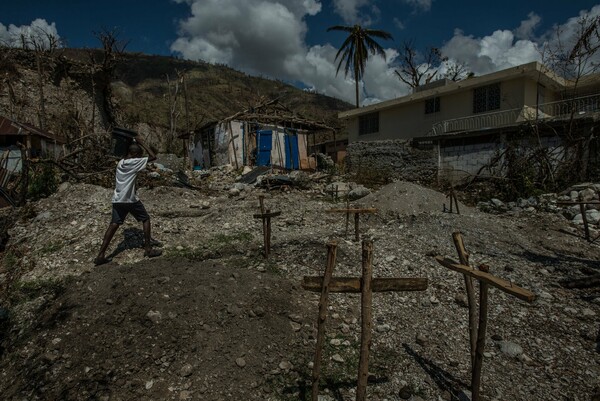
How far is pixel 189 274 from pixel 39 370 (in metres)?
1.52

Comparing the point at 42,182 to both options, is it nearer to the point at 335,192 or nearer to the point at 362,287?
the point at 335,192

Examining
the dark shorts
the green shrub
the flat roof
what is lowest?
the dark shorts

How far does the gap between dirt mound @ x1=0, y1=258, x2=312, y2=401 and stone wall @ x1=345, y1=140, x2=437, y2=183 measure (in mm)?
10356

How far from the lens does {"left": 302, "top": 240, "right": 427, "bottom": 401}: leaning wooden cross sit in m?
2.15

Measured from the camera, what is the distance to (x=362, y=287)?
220 centimetres

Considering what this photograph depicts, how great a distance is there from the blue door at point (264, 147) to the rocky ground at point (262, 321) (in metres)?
9.23

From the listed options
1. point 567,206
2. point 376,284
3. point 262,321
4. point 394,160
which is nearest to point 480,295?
point 376,284

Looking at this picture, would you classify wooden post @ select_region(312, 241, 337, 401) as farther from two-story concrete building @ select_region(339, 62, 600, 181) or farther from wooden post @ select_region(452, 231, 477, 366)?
two-story concrete building @ select_region(339, 62, 600, 181)

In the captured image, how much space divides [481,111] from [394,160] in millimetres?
4107

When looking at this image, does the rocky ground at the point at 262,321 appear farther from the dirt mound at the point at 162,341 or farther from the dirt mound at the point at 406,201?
the dirt mound at the point at 406,201

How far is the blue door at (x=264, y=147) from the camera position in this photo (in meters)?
15.0

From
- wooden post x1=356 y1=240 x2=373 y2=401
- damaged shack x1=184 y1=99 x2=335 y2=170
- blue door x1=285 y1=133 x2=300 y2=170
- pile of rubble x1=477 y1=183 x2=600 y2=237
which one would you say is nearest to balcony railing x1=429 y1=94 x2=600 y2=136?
pile of rubble x1=477 y1=183 x2=600 y2=237

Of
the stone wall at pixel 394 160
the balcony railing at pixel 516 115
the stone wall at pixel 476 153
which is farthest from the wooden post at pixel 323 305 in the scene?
the balcony railing at pixel 516 115

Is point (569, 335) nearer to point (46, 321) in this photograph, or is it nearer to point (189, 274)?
point (189, 274)
